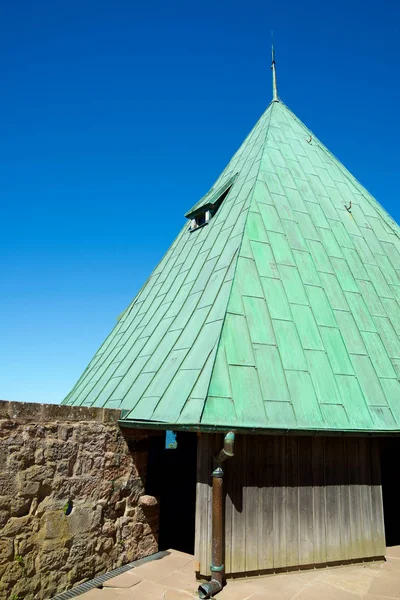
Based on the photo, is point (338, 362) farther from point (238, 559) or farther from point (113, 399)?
point (113, 399)

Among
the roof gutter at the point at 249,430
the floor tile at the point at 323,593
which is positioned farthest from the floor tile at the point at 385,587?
the roof gutter at the point at 249,430

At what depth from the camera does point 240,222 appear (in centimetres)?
861

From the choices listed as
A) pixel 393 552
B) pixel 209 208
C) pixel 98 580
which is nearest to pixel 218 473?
pixel 98 580

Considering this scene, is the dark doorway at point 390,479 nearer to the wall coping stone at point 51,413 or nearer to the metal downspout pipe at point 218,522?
the metal downspout pipe at point 218,522

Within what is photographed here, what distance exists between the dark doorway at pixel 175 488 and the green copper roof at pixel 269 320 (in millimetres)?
1338

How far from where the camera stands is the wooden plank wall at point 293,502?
5926 mm

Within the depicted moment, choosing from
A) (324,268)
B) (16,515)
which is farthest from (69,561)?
(324,268)

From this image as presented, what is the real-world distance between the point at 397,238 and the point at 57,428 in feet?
30.0

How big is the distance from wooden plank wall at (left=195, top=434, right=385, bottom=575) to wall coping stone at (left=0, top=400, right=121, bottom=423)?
143cm

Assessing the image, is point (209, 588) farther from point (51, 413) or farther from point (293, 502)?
point (51, 413)

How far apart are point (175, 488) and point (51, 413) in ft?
21.6

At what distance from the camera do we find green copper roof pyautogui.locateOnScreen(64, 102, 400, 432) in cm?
626

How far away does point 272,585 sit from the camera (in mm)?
5676

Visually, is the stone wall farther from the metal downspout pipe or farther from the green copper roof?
the metal downspout pipe
